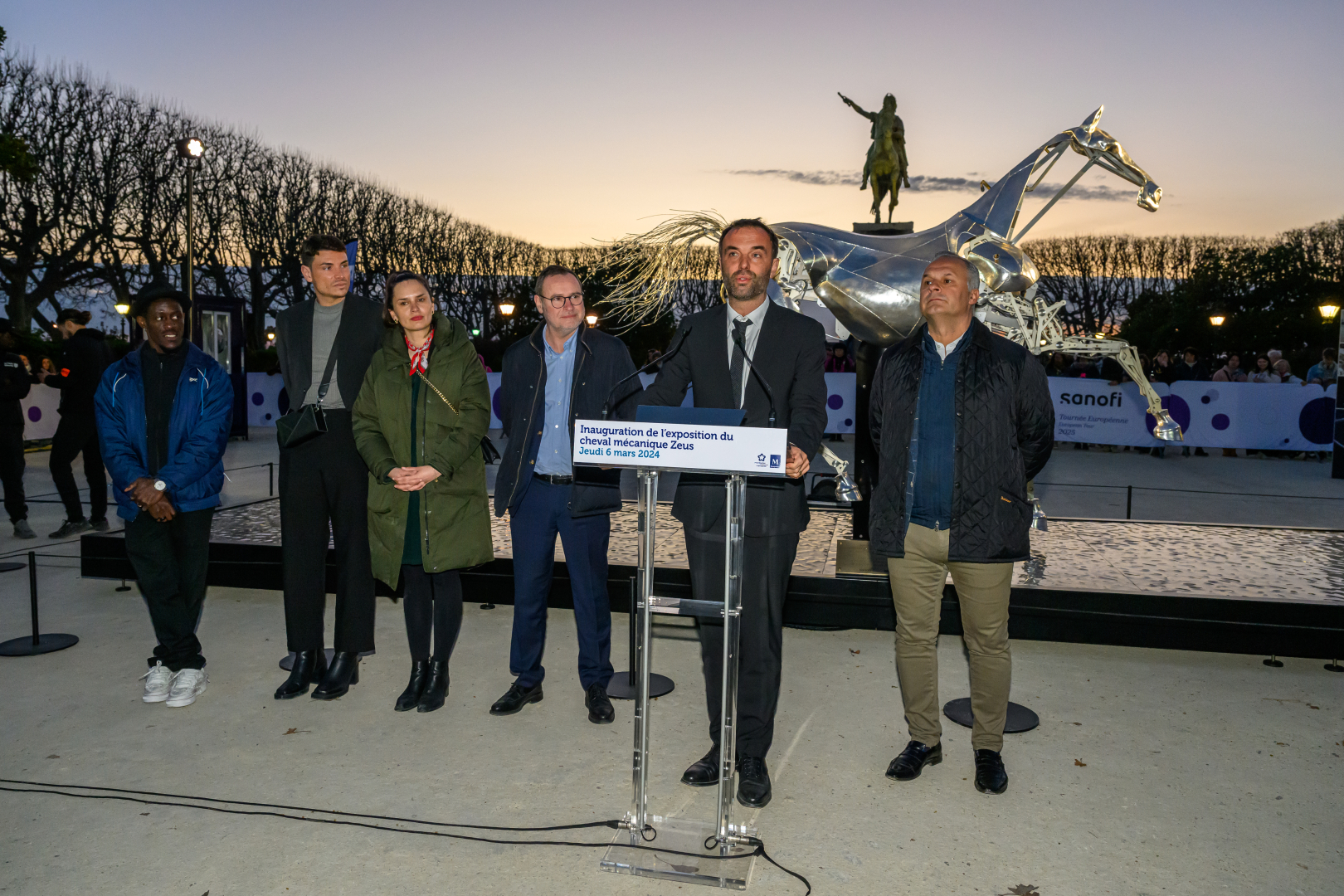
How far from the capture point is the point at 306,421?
3869mm

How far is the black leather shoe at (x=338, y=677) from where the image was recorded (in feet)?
13.3

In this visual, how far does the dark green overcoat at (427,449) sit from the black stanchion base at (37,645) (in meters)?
1.97

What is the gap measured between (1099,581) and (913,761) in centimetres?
201

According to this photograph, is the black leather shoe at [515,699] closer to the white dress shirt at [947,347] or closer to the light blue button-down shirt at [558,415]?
the light blue button-down shirt at [558,415]

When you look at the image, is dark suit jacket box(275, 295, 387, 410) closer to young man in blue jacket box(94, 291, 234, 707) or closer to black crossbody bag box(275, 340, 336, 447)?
black crossbody bag box(275, 340, 336, 447)

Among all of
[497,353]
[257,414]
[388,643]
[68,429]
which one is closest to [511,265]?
[497,353]

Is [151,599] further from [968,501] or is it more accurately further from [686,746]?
[968,501]

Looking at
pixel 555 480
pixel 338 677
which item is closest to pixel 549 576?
pixel 555 480

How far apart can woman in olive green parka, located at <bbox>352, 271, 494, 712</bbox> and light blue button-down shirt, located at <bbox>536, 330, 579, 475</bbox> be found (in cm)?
29

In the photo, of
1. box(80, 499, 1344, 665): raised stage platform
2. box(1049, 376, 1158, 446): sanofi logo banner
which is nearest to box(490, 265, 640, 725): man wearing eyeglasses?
box(80, 499, 1344, 665): raised stage platform

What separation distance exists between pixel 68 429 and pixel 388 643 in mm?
4497

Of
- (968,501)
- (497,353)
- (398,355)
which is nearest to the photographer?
(968,501)

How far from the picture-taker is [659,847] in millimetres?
2725

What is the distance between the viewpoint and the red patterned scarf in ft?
12.8
